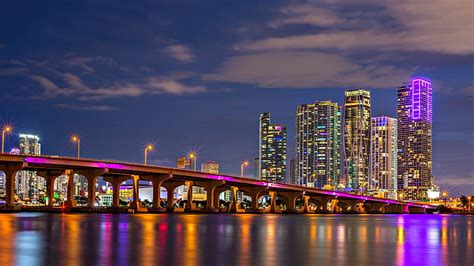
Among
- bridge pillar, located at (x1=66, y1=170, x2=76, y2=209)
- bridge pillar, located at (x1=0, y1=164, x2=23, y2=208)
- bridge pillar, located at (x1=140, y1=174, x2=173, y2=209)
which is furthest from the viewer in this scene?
bridge pillar, located at (x1=140, y1=174, x2=173, y2=209)

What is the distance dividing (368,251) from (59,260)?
→ 16.1 meters

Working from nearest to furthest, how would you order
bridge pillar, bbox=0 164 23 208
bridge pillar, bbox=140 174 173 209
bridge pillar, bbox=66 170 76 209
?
1. bridge pillar, bbox=0 164 23 208
2. bridge pillar, bbox=66 170 76 209
3. bridge pillar, bbox=140 174 173 209

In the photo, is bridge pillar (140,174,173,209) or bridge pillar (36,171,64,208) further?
bridge pillar (140,174,173,209)

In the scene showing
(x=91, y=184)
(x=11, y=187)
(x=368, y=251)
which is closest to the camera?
(x=368, y=251)

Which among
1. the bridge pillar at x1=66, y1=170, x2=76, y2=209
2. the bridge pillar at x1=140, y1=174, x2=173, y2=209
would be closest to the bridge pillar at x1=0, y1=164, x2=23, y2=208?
the bridge pillar at x1=66, y1=170, x2=76, y2=209

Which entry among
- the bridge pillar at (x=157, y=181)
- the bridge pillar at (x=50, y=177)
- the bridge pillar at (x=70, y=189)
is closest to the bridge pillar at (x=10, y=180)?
the bridge pillar at (x=70, y=189)

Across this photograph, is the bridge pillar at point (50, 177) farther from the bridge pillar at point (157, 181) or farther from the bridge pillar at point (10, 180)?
the bridge pillar at point (10, 180)

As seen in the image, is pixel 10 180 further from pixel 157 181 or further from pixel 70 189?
pixel 157 181

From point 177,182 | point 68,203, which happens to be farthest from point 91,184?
point 177,182

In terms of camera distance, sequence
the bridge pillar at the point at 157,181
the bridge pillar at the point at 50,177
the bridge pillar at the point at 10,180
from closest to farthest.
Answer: the bridge pillar at the point at 10,180
the bridge pillar at the point at 50,177
the bridge pillar at the point at 157,181

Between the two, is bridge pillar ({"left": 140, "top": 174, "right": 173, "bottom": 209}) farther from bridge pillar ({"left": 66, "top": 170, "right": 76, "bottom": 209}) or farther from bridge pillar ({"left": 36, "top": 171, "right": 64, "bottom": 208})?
bridge pillar ({"left": 66, "top": 170, "right": 76, "bottom": 209})

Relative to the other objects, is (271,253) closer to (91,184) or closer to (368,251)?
(368,251)

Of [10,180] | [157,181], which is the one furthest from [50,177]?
[10,180]

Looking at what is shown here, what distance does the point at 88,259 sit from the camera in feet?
95.7
